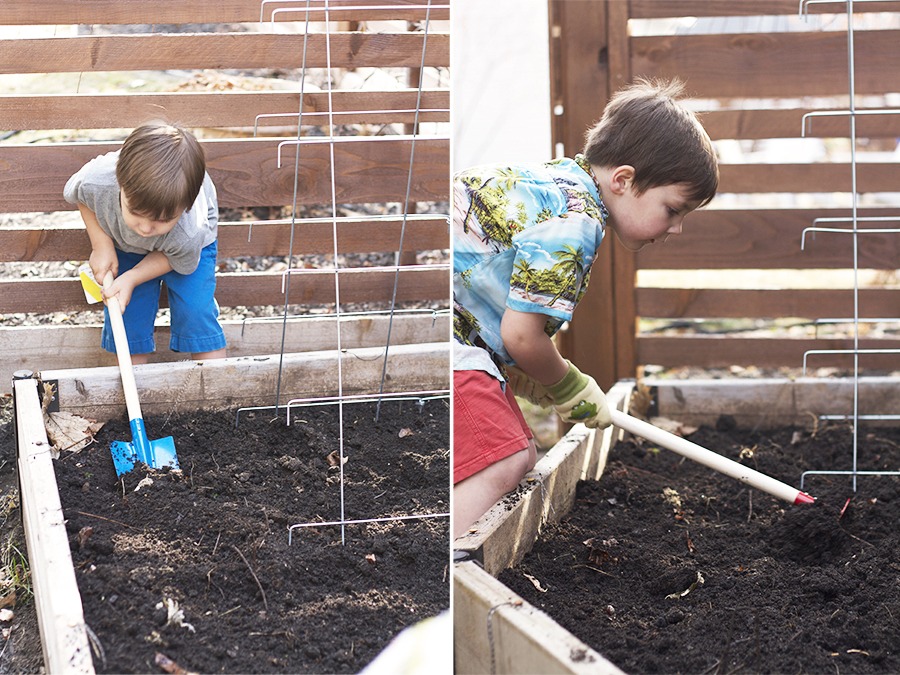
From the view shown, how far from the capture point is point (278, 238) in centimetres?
314

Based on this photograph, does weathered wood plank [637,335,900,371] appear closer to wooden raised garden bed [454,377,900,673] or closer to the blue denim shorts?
wooden raised garden bed [454,377,900,673]

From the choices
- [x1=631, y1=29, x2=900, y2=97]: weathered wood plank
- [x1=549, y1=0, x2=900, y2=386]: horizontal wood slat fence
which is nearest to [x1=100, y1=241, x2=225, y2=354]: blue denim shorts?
[x1=549, y1=0, x2=900, y2=386]: horizontal wood slat fence

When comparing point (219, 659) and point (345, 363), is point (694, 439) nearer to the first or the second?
point (345, 363)

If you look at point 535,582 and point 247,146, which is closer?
point 535,582

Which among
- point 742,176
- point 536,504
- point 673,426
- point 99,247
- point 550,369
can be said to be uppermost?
point 742,176

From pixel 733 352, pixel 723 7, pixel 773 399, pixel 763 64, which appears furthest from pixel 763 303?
pixel 723 7

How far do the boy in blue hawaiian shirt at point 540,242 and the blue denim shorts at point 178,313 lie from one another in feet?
3.37

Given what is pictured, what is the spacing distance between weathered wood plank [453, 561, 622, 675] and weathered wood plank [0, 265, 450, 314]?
1.34m

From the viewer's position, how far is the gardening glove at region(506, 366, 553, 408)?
2459 millimetres

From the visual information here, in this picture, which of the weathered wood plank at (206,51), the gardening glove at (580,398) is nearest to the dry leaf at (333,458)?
the gardening glove at (580,398)

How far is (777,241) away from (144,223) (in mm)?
2139

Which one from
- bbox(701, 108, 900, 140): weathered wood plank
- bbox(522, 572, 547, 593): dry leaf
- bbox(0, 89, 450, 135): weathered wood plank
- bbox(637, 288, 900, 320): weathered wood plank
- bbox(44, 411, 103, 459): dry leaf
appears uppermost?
bbox(0, 89, 450, 135): weathered wood plank

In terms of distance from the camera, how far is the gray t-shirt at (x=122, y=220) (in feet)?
8.84

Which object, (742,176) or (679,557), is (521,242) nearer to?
(679,557)
